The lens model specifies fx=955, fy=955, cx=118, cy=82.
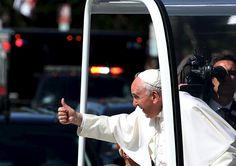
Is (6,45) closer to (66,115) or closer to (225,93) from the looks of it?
(66,115)

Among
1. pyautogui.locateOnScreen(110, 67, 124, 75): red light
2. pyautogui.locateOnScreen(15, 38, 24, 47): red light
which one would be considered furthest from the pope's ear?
pyautogui.locateOnScreen(15, 38, 24, 47): red light

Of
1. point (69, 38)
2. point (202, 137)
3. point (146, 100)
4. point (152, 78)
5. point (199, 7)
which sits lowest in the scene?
point (202, 137)

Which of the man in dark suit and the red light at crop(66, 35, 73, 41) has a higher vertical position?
the red light at crop(66, 35, 73, 41)

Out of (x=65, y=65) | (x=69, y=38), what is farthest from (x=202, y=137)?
(x=65, y=65)

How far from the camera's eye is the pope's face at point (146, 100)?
471 cm

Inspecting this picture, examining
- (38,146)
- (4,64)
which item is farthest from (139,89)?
(4,64)

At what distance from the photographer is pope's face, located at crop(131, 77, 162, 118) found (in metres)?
4.71

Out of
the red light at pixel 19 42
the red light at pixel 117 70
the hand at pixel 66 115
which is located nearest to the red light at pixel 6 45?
the red light at pixel 19 42

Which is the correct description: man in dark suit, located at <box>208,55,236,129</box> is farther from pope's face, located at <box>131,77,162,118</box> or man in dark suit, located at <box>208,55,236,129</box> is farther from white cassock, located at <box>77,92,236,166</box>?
pope's face, located at <box>131,77,162,118</box>

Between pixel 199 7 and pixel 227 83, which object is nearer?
pixel 199 7

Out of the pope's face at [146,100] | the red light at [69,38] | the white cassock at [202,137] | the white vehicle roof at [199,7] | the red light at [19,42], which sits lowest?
the white cassock at [202,137]

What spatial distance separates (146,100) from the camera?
4711 mm

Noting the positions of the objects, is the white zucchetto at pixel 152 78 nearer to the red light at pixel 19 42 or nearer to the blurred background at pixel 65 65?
the blurred background at pixel 65 65

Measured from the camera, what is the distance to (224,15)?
4469 millimetres
